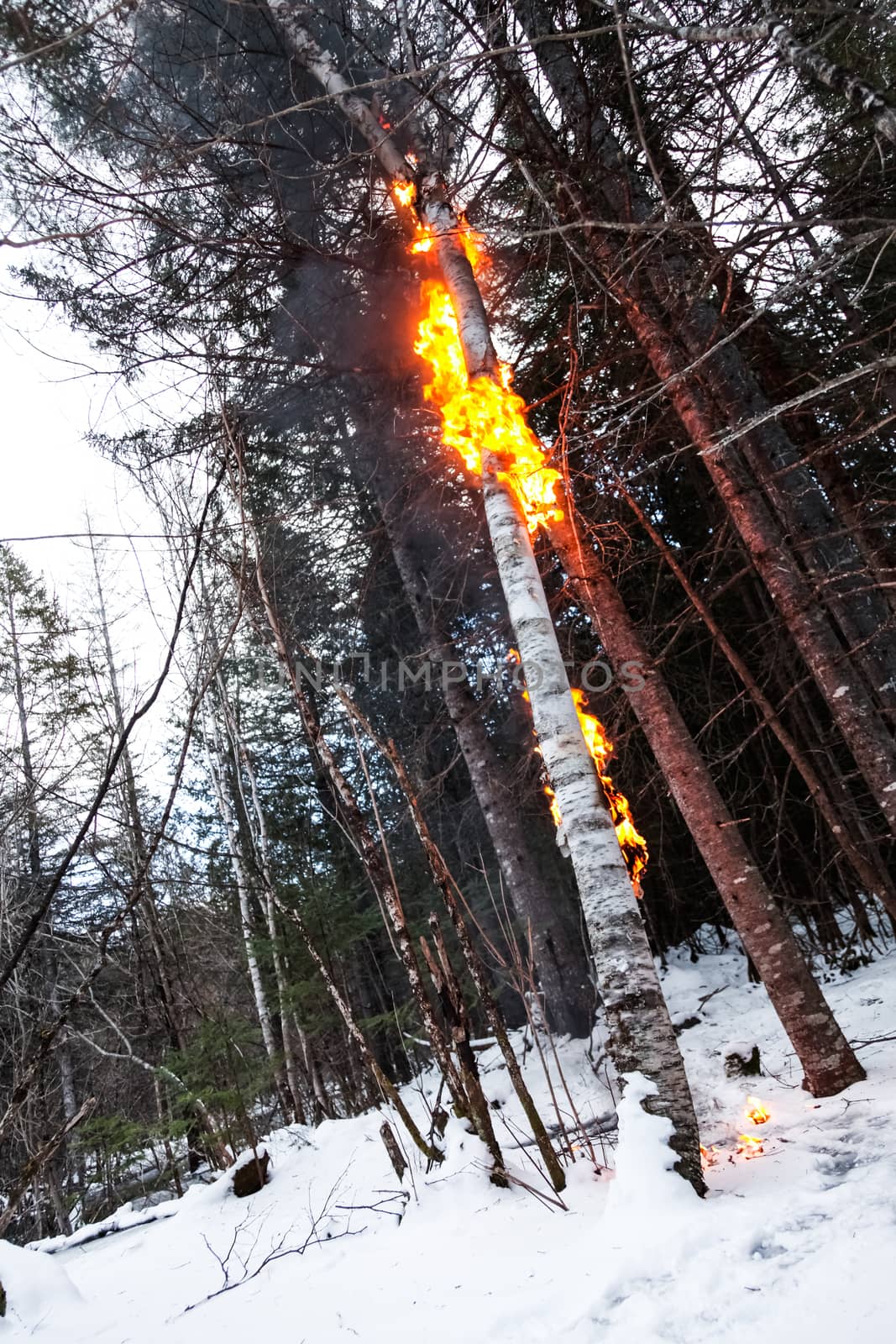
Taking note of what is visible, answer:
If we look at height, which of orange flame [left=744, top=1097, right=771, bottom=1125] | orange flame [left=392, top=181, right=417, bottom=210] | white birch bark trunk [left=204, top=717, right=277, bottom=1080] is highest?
orange flame [left=392, top=181, right=417, bottom=210]

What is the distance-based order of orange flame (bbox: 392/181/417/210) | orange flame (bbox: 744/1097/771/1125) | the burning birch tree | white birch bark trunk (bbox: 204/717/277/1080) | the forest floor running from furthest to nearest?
white birch bark trunk (bbox: 204/717/277/1080)
orange flame (bbox: 392/181/417/210)
orange flame (bbox: 744/1097/771/1125)
the burning birch tree
the forest floor

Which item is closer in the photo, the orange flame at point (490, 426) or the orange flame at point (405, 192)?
the orange flame at point (490, 426)

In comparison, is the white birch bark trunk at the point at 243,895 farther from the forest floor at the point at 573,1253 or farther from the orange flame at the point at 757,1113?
the orange flame at the point at 757,1113

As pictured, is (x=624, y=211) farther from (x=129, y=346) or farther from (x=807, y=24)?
(x=129, y=346)

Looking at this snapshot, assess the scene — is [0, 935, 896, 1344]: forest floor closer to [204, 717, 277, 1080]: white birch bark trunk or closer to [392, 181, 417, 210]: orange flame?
[204, 717, 277, 1080]: white birch bark trunk

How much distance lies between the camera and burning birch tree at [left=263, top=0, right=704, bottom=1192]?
3453 mm

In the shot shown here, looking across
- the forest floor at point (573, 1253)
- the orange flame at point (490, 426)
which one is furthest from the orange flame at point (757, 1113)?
the orange flame at point (490, 426)

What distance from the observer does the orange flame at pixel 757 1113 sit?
405 cm

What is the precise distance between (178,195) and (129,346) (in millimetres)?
1390

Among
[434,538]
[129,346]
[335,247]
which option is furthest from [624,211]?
[434,538]

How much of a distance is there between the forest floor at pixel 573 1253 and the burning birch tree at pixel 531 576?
24 cm

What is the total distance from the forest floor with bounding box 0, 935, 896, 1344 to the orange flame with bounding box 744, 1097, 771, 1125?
0.06 m

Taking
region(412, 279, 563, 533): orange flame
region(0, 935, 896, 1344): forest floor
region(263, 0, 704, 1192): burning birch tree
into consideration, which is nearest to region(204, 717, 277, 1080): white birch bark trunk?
region(0, 935, 896, 1344): forest floor

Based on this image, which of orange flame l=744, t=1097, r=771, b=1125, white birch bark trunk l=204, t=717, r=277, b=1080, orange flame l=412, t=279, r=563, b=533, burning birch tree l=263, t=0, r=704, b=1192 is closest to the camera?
burning birch tree l=263, t=0, r=704, b=1192
